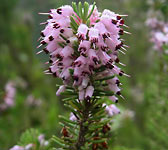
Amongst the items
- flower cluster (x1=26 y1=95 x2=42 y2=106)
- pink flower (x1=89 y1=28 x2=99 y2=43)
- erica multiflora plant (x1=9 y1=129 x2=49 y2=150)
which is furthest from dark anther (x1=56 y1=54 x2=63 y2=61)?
flower cluster (x1=26 y1=95 x2=42 y2=106)

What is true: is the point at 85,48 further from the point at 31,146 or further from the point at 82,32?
the point at 31,146

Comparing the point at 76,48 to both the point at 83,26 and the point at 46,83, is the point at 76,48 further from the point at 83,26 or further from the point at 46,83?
the point at 46,83

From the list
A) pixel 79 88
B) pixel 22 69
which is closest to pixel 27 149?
pixel 79 88

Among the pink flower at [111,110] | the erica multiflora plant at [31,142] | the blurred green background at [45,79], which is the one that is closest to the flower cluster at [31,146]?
the erica multiflora plant at [31,142]

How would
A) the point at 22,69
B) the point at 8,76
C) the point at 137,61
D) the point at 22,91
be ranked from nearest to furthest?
the point at 8,76
the point at 22,91
the point at 22,69
the point at 137,61

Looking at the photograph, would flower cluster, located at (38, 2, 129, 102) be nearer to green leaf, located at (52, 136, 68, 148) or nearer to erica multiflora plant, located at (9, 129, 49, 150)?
green leaf, located at (52, 136, 68, 148)

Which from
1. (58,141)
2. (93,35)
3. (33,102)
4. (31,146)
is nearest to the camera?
(93,35)

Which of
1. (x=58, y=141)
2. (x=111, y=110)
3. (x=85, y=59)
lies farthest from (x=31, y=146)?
(x=85, y=59)
